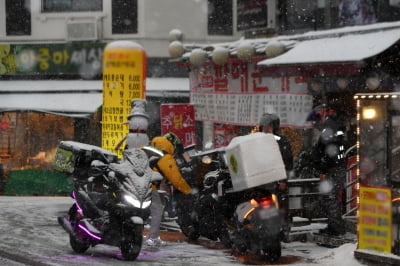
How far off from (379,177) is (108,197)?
3.45m

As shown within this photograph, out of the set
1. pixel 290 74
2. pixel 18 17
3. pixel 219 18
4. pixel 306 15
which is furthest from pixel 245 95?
pixel 18 17

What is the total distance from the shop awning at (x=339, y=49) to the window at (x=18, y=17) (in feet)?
33.4

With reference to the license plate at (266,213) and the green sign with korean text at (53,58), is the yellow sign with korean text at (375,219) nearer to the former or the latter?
the license plate at (266,213)

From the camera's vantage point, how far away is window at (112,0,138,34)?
24.1m

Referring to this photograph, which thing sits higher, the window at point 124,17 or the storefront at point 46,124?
the window at point 124,17

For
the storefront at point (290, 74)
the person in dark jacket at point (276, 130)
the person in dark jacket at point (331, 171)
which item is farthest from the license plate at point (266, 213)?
the storefront at point (290, 74)

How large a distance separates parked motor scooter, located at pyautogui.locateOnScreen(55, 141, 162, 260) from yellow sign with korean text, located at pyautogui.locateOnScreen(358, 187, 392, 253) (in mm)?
2741

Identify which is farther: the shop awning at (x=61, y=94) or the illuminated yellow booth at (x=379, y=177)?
the shop awning at (x=61, y=94)

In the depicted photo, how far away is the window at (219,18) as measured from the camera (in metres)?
24.5

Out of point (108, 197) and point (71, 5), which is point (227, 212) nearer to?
point (108, 197)

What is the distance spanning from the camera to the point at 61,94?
2302 cm

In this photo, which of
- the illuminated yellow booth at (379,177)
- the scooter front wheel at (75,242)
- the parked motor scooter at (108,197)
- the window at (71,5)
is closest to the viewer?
the illuminated yellow booth at (379,177)

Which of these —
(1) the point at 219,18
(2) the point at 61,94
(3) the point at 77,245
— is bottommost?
(3) the point at 77,245

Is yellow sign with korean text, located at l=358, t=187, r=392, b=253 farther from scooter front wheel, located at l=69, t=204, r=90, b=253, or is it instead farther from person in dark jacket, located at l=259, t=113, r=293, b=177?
scooter front wheel, located at l=69, t=204, r=90, b=253
